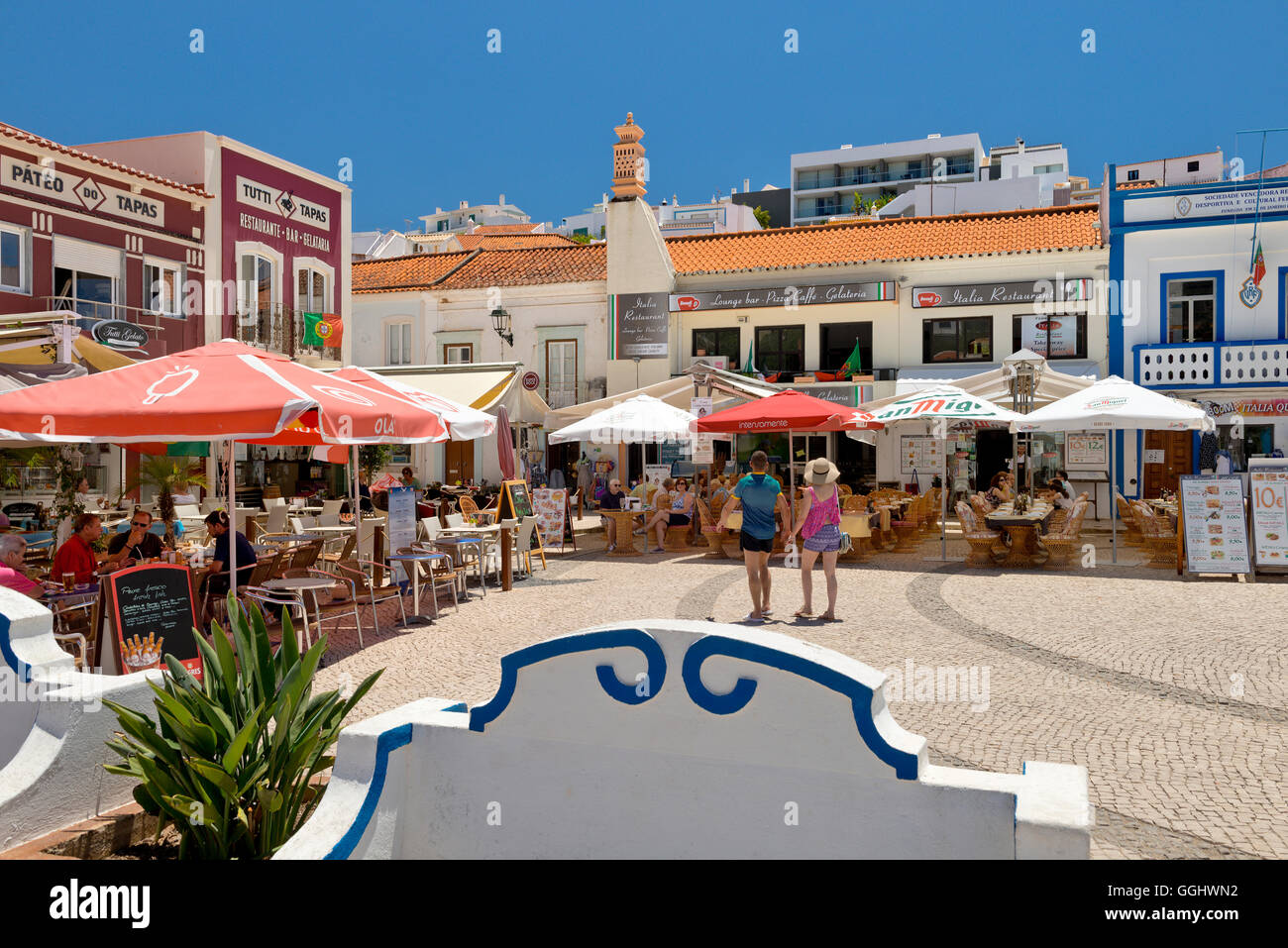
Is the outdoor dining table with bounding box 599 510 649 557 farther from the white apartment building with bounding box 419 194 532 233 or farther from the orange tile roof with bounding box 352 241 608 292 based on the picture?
the white apartment building with bounding box 419 194 532 233

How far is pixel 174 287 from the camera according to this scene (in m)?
18.5

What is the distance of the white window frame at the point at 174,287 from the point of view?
58.6ft

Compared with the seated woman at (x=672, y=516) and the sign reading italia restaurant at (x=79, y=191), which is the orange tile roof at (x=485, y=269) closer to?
the sign reading italia restaurant at (x=79, y=191)

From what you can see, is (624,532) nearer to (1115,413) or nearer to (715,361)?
(1115,413)

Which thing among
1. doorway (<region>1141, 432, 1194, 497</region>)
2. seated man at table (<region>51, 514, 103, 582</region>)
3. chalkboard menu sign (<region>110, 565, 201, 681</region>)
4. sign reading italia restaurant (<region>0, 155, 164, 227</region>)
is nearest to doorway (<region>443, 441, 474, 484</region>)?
sign reading italia restaurant (<region>0, 155, 164, 227</region>)

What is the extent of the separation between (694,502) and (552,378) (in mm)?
11668

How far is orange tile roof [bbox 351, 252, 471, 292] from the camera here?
2962 centimetres

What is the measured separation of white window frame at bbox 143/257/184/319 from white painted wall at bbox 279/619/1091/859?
17396 mm

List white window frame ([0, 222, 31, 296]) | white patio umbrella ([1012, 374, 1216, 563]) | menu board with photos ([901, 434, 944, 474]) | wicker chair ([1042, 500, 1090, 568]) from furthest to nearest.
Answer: menu board with photos ([901, 434, 944, 474]) < white window frame ([0, 222, 31, 296]) < wicker chair ([1042, 500, 1090, 568]) < white patio umbrella ([1012, 374, 1216, 563])

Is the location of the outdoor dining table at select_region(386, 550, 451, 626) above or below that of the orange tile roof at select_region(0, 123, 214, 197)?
below

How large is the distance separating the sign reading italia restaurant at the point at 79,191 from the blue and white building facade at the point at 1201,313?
2037 centimetres

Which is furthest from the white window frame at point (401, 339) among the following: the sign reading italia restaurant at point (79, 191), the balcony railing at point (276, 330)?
the sign reading italia restaurant at point (79, 191)

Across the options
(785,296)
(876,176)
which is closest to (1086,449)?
(785,296)
